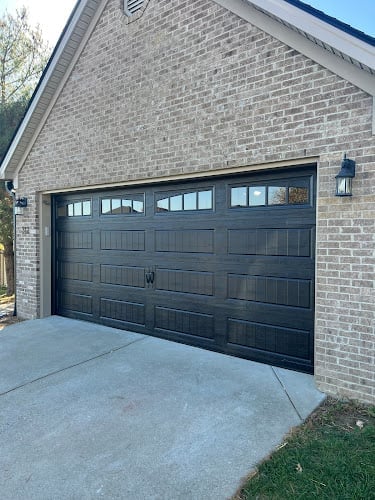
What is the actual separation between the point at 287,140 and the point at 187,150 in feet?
4.72

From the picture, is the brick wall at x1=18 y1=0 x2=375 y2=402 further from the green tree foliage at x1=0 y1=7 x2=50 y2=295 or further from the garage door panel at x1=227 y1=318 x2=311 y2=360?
the green tree foliage at x1=0 y1=7 x2=50 y2=295

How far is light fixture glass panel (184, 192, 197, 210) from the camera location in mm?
5469

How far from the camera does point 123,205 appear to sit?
643 centimetres

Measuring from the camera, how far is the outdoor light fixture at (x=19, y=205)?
756 cm

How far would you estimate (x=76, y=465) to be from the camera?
2799 millimetres

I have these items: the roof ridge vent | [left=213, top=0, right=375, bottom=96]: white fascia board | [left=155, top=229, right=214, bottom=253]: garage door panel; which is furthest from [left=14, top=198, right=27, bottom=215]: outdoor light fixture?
[left=213, top=0, right=375, bottom=96]: white fascia board

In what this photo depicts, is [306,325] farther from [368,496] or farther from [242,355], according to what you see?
[368,496]

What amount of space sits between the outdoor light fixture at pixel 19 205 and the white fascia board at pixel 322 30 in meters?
5.54

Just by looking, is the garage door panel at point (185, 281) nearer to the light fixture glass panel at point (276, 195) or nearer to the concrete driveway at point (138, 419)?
the concrete driveway at point (138, 419)

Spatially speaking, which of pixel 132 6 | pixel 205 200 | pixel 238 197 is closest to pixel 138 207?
pixel 205 200

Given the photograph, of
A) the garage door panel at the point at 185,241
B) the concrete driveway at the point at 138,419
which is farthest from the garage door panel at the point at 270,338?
the garage door panel at the point at 185,241

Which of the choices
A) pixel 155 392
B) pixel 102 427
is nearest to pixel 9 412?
pixel 102 427

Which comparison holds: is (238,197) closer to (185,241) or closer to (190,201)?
(190,201)

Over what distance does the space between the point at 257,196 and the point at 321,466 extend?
312cm
